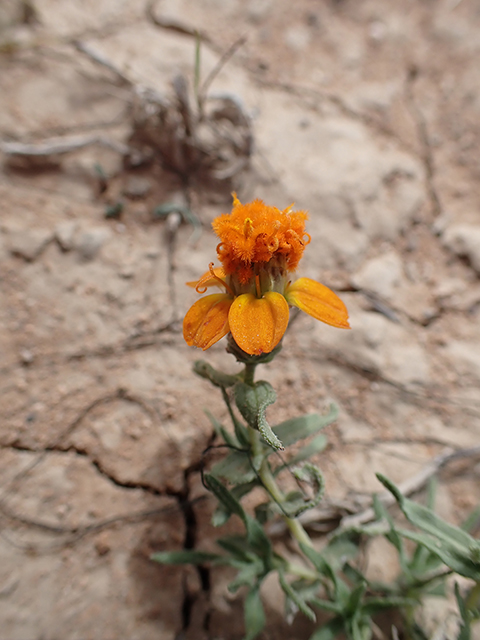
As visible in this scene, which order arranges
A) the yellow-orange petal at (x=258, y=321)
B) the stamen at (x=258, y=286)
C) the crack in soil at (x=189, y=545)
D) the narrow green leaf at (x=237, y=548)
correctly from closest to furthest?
the yellow-orange petal at (x=258, y=321), the stamen at (x=258, y=286), the narrow green leaf at (x=237, y=548), the crack in soil at (x=189, y=545)

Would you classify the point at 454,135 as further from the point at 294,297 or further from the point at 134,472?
the point at 134,472

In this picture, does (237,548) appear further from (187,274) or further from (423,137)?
(423,137)

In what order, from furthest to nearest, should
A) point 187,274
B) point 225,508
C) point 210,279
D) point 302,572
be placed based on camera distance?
1. point 187,274
2. point 302,572
3. point 225,508
4. point 210,279

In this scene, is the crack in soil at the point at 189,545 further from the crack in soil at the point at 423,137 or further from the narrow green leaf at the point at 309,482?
the crack in soil at the point at 423,137

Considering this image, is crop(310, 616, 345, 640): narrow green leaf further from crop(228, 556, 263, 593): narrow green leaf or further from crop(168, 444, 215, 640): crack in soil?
crop(168, 444, 215, 640): crack in soil

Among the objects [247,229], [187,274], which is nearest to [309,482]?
[247,229]

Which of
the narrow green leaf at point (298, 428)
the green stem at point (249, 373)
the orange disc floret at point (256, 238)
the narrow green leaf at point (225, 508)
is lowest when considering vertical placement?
the narrow green leaf at point (225, 508)

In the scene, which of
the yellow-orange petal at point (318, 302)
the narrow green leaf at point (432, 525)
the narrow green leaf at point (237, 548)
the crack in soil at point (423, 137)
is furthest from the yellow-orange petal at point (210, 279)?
the crack in soil at point (423, 137)
